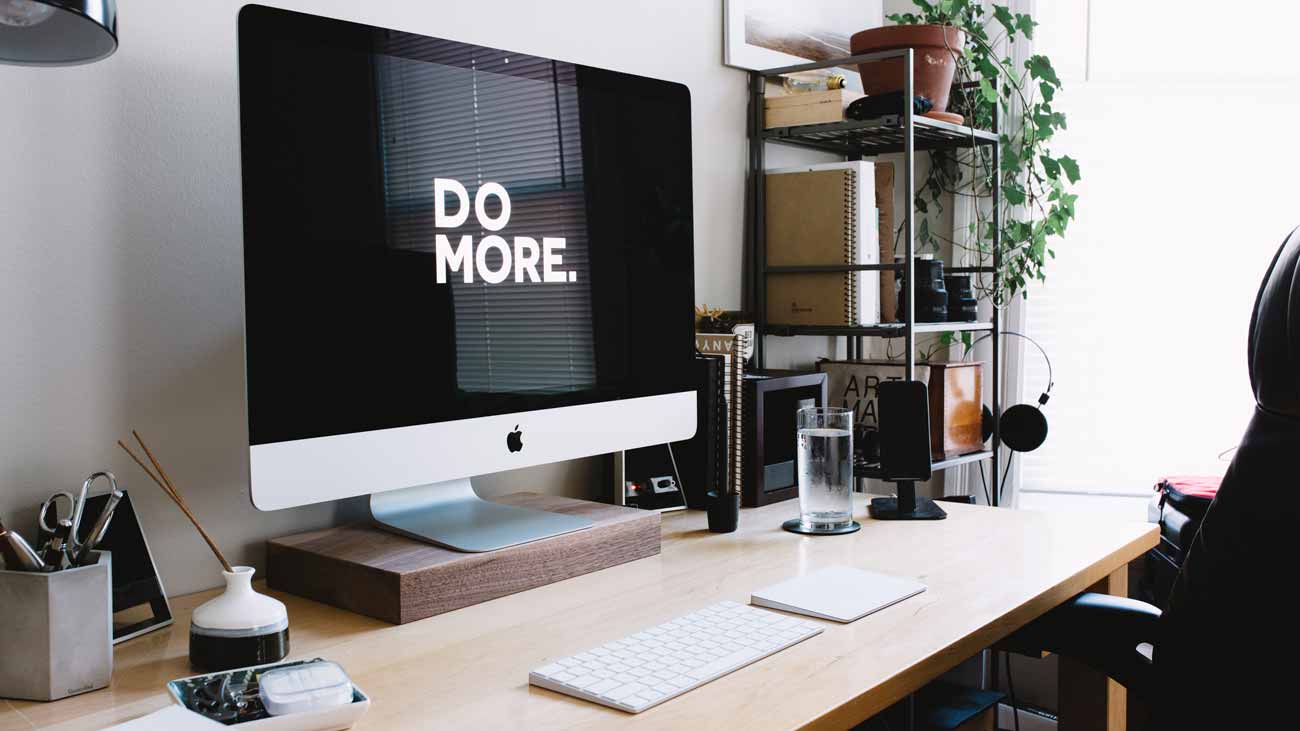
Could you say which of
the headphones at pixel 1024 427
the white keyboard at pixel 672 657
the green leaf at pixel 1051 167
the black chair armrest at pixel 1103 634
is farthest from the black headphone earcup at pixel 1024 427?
the white keyboard at pixel 672 657

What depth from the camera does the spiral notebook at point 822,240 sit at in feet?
7.09

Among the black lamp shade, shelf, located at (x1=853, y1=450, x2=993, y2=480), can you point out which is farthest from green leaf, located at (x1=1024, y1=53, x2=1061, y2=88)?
the black lamp shade

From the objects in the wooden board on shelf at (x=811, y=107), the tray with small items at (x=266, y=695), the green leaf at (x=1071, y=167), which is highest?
the wooden board on shelf at (x=811, y=107)

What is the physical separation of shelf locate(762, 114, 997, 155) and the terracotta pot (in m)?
0.08

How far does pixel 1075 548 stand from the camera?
1.50m

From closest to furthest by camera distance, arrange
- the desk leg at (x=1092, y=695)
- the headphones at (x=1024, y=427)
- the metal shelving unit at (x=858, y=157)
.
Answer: the desk leg at (x=1092, y=695)
the metal shelving unit at (x=858, y=157)
the headphones at (x=1024, y=427)

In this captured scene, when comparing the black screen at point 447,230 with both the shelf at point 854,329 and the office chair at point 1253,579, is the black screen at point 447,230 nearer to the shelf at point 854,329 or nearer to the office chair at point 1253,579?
the shelf at point 854,329

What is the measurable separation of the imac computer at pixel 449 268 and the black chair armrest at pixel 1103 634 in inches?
22.9

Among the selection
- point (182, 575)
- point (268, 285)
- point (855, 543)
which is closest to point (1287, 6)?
point (855, 543)

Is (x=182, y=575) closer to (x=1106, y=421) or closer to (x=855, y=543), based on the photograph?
(x=855, y=543)

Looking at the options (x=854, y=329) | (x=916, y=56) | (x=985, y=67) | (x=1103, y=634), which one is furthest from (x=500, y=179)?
(x=985, y=67)

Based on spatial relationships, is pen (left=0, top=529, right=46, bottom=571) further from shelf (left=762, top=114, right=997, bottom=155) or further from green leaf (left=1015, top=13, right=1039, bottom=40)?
green leaf (left=1015, top=13, right=1039, bottom=40)

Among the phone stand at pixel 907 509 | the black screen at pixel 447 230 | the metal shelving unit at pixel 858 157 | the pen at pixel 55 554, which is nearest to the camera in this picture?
the pen at pixel 55 554

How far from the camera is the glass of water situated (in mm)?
1608
